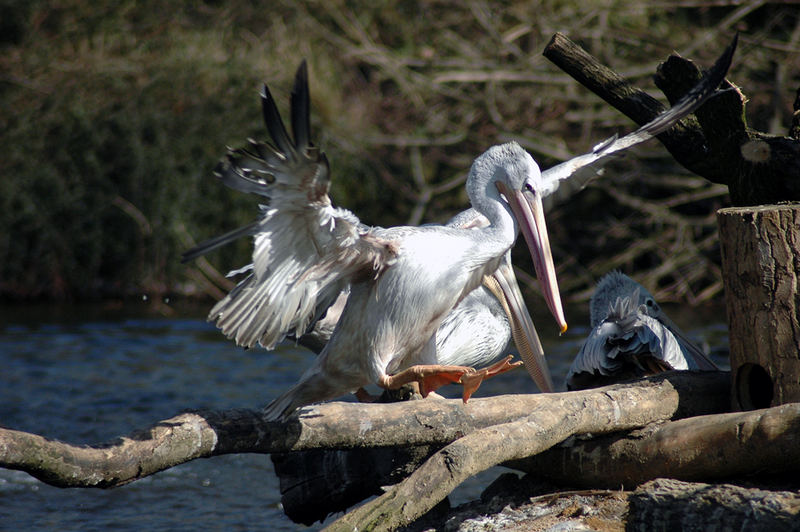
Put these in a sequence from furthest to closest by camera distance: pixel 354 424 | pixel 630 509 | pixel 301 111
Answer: pixel 354 424 → pixel 630 509 → pixel 301 111

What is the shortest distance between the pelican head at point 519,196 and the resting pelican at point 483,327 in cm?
76

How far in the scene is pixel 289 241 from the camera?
3.23 meters

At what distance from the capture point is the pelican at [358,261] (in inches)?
118

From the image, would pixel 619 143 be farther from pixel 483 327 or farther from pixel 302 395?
pixel 302 395

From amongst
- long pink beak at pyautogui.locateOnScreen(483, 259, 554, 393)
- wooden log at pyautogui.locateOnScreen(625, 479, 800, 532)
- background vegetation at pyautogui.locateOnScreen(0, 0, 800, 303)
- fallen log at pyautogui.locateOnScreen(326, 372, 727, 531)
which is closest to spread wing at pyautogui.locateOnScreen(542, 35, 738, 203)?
long pink beak at pyautogui.locateOnScreen(483, 259, 554, 393)

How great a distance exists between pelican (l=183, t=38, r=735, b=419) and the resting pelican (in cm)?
81

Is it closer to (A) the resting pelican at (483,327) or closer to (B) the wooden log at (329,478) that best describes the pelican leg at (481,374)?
(B) the wooden log at (329,478)

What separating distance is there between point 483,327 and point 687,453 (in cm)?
176

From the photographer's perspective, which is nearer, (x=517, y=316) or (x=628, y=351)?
(x=628, y=351)

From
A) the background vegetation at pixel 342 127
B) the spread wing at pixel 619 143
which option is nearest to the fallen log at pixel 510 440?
the spread wing at pixel 619 143

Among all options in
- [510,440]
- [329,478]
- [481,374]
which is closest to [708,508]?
[510,440]

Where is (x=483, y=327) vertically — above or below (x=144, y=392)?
above

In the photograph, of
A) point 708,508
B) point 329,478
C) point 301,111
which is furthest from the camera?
point 329,478

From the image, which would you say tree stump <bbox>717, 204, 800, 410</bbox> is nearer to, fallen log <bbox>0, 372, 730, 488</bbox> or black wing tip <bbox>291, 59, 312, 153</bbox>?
fallen log <bbox>0, 372, 730, 488</bbox>
